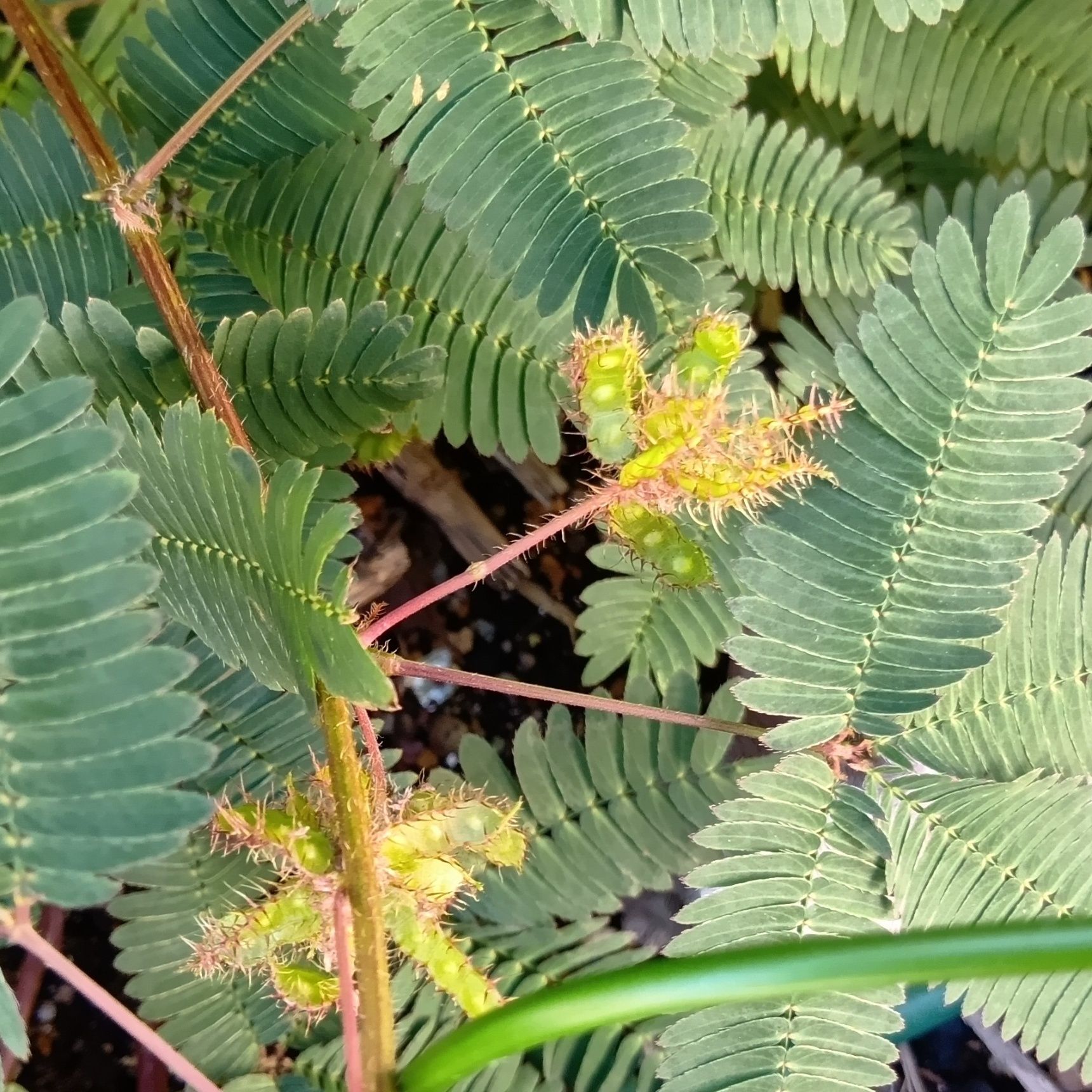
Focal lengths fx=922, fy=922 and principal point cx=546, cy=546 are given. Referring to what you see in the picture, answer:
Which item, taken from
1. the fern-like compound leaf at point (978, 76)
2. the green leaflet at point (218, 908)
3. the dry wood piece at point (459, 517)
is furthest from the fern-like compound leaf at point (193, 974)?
the fern-like compound leaf at point (978, 76)

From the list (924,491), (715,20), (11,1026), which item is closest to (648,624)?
(924,491)

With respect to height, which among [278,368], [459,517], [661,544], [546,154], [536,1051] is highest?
[546,154]

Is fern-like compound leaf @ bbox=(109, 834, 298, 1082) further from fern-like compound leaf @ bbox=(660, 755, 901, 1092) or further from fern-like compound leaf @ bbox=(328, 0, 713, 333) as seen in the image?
fern-like compound leaf @ bbox=(328, 0, 713, 333)

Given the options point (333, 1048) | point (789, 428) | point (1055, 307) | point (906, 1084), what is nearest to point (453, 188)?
point (789, 428)

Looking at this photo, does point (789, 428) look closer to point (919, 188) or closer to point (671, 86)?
point (671, 86)

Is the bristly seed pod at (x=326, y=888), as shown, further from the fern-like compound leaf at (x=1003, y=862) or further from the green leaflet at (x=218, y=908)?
the fern-like compound leaf at (x=1003, y=862)

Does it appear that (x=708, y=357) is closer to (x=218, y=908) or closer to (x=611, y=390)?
(x=611, y=390)

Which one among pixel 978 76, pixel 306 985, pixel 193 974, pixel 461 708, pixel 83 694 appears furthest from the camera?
pixel 461 708
